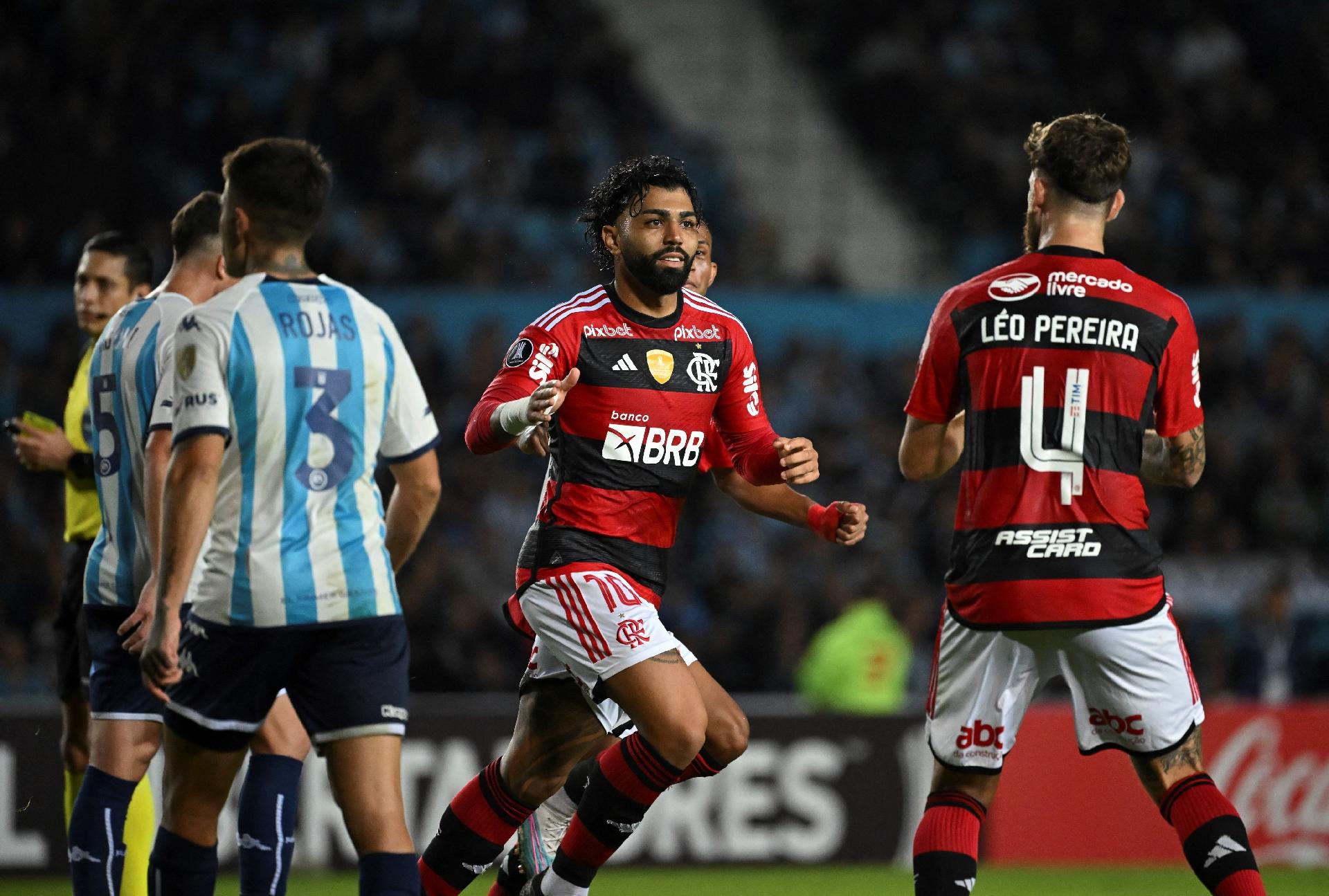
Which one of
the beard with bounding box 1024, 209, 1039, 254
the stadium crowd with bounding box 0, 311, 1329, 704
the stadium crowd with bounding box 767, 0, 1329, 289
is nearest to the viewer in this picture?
the beard with bounding box 1024, 209, 1039, 254

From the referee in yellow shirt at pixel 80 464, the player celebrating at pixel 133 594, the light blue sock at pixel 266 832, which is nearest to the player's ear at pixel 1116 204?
Answer: the player celebrating at pixel 133 594

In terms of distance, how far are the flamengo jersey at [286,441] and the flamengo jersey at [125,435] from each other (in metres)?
0.97

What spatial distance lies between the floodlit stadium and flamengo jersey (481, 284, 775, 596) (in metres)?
0.02

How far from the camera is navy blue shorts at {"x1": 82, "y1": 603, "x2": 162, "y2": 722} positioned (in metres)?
4.89

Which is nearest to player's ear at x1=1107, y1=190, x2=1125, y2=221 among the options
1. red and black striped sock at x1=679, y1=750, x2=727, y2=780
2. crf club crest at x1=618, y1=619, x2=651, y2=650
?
crf club crest at x1=618, y1=619, x2=651, y2=650

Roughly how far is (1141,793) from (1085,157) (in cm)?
596

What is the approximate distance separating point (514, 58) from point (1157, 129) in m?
5.90

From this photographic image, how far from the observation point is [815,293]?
43.4ft

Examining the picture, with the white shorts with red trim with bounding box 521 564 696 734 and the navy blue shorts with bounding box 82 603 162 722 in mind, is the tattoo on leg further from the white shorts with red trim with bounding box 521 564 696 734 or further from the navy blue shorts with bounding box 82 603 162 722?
the navy blue shorts with bounding box 82 603 162 722

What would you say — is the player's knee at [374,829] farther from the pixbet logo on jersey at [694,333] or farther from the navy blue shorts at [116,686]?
the pixbet logo on jersey at [694,333]

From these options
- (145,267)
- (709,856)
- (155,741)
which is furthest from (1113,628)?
(709,856)

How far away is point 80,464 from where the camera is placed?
5.90 m

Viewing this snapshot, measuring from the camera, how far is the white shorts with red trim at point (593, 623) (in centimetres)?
483

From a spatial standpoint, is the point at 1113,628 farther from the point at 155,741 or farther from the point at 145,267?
the point at 145,267
